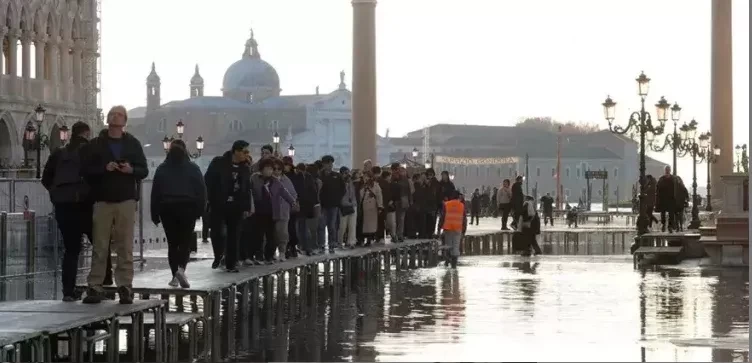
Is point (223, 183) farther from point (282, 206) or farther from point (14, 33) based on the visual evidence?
point (14, 33)

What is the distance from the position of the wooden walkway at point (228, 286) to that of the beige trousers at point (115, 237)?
30cm

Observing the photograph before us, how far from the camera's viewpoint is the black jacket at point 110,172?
11.5 meters

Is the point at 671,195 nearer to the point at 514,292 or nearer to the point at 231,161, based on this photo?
the point at 514,292

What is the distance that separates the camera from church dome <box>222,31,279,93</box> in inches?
6378

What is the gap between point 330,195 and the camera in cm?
2198

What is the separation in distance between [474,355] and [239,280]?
3.22 m

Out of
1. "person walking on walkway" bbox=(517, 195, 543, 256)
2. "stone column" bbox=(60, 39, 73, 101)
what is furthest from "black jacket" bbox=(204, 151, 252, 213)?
"stone column" bbox=(60, 39, 73, 101)

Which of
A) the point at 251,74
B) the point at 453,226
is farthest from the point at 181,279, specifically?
the point at 251,74

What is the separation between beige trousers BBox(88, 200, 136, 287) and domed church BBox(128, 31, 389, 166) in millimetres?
140408

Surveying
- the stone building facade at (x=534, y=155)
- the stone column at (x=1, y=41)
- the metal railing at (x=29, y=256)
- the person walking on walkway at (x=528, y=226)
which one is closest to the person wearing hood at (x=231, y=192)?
the metal railing at (x=29, y=256)

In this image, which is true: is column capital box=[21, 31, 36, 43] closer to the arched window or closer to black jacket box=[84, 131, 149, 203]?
black jacket box=[84, 131, 149, 203]

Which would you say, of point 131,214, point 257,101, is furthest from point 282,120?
point 131,214

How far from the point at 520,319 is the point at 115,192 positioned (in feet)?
13.9

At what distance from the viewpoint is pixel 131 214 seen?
11.7 metres
